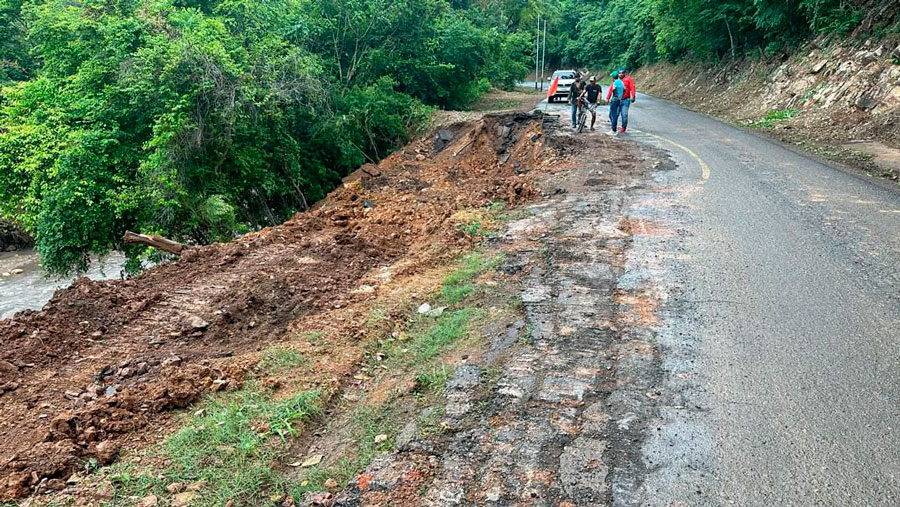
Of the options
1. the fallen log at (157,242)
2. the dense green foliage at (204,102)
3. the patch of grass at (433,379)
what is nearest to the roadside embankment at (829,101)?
the dense green foliage at (204,102)

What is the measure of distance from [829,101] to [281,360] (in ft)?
58.3

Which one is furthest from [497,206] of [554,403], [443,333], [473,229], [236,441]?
[236,441]

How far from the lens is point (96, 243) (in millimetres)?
13312

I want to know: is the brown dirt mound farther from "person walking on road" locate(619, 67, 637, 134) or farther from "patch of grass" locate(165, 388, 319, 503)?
"person walking on road" locate(619, 67, 637, 134)

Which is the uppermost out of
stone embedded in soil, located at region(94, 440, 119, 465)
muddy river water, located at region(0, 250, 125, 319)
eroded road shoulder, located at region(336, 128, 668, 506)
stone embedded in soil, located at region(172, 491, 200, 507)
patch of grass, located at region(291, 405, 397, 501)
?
eroded road shoulder, located at region(336, 128, 668, 506)

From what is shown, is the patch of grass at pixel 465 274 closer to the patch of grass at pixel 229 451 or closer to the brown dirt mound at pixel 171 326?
the brown dirt mound at pixel 171 326

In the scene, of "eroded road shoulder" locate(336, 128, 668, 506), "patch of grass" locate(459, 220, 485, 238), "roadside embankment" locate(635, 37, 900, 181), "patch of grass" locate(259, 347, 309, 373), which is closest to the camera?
"eroded road shoulder" locate(336, 128, 668, 506)

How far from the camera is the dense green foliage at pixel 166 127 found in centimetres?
1297

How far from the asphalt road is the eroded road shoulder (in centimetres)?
18

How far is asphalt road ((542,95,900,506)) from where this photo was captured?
3312 millimetres

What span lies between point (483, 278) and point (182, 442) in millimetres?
3589

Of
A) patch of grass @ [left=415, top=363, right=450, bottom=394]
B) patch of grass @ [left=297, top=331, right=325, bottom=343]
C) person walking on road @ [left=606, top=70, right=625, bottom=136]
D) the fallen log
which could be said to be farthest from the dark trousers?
patch of grass @ [left=415, top=363, right=450, bottom=394]

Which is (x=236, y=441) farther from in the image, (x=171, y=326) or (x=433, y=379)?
(x=171, y=326)

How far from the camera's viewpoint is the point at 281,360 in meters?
5.18
